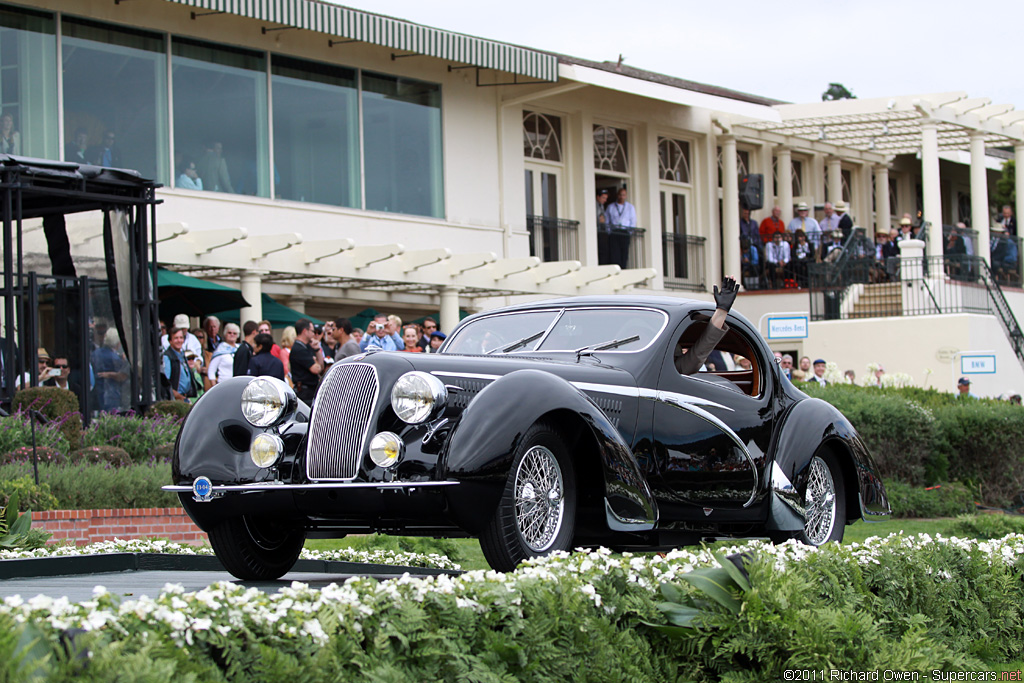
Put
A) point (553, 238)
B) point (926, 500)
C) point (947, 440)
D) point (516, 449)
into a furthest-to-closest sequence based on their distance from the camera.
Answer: point (553, 238), point (947, 440), point (926, 500), point (516, 449)

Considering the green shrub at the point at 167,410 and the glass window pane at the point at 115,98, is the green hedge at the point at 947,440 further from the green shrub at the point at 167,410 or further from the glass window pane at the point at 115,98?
the glass window pane at the point at 115,98

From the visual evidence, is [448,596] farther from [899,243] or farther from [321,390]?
→ [899,243]

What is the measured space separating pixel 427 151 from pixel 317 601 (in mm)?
21114

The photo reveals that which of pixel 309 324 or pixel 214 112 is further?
pixel 214 112

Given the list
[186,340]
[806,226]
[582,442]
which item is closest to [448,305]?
[186,340]

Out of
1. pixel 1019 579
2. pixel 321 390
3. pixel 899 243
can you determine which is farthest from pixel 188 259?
pixel 899 243

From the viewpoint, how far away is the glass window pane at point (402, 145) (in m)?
23.9

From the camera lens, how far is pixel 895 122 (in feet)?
101

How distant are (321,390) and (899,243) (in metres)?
24.5

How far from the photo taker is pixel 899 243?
29.0 m

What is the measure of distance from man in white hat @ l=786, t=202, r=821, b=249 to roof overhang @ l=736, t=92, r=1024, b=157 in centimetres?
188

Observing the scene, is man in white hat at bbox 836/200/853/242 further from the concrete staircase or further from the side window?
the side window

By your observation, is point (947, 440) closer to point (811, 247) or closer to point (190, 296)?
point (190, 296)

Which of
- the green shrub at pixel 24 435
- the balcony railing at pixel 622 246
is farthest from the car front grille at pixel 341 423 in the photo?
the balcony railing at pixel 622 246
